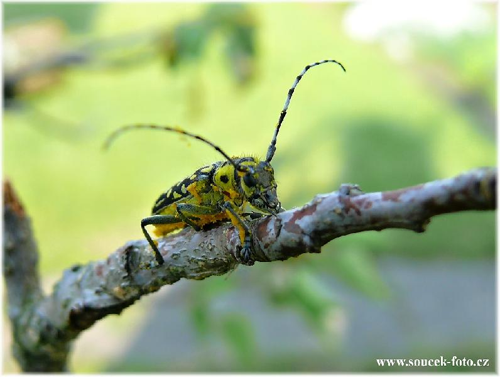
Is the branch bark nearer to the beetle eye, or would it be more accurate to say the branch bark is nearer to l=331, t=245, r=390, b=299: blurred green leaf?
the beetle eye

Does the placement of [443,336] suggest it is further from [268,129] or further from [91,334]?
[268,129]

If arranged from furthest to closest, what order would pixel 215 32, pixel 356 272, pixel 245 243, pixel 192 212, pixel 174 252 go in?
pixel 215 32 < pixel 356 272 < pixel 192 212 < pixel 174 252 < pixel 245 243

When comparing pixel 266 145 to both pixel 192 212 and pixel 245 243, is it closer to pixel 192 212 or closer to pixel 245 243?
pixel 192 212

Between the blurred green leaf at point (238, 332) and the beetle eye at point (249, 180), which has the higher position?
the beetle eye at point (249, 180)

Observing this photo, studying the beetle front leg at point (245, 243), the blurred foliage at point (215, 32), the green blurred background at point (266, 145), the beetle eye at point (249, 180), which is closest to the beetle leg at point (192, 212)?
the beetle eye at point (249, 180)

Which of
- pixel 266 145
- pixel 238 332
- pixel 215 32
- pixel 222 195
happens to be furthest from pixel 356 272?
pixel 266 145

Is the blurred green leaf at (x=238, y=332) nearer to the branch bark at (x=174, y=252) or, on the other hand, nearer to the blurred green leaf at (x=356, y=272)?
the blurred green leaf at (x=356, y=272)
